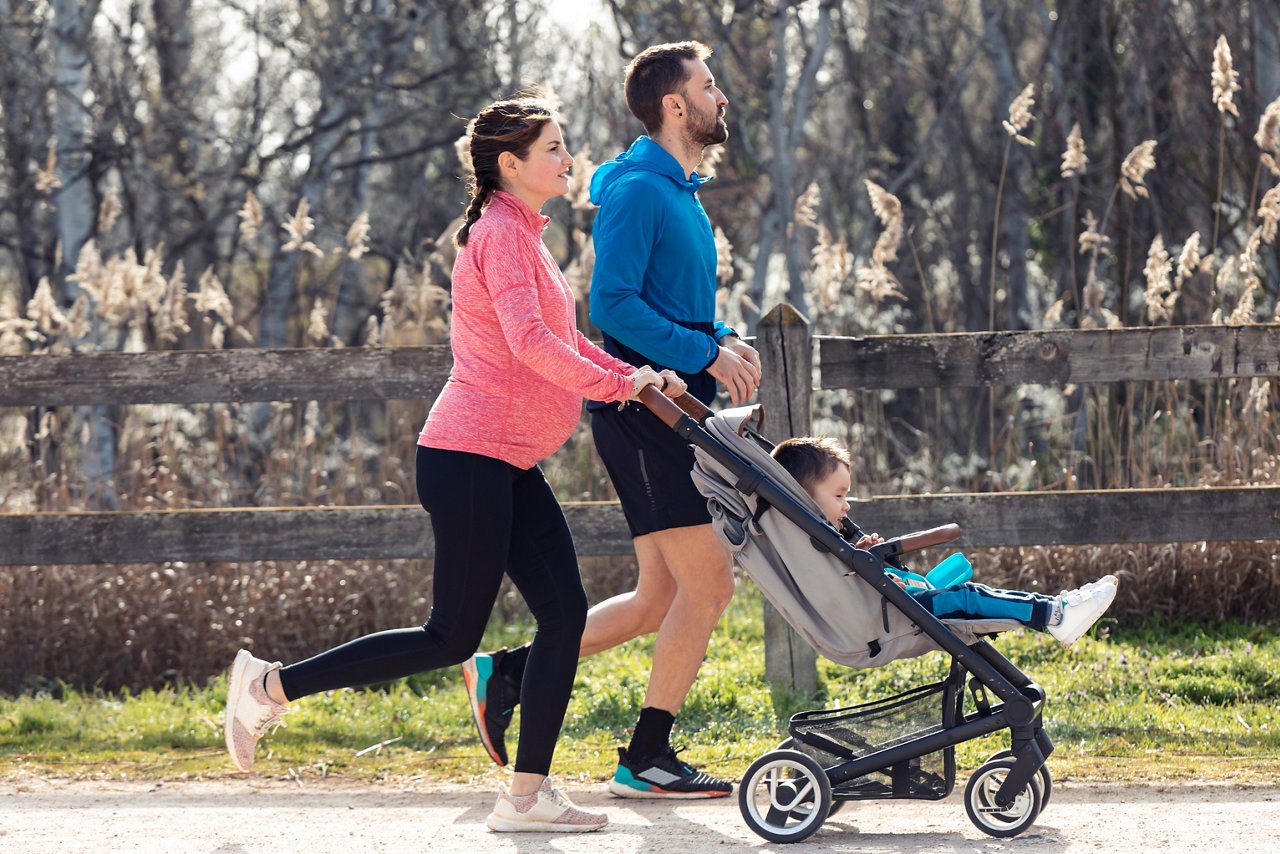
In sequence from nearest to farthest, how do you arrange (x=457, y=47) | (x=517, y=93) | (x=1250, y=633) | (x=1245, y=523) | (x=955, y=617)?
(x=955, y=617)
(x=517, y=93)
(x=1245, y=523)
(x=1250, y=633)
(x=457, y=47)

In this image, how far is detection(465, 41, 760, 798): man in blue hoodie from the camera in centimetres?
431

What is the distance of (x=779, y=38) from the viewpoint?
12.4 meters

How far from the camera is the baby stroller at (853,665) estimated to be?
387cm

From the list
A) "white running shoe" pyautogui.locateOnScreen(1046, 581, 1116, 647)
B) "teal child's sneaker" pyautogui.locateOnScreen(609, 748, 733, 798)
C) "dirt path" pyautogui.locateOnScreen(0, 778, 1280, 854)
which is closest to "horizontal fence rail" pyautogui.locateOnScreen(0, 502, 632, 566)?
"dirt path" pyautogui.locateOnScreen(0, 778, 1280, 854)

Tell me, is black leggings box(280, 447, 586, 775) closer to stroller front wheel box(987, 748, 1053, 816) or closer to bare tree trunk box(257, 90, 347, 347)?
stroller front wheel box(987, 748, 1053, 816)

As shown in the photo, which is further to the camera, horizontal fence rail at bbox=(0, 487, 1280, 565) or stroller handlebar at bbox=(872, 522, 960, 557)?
horizontal fence rail at bbox=(0, 487, 1280, 565)

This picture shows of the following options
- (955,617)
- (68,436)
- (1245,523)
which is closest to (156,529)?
(68,436)

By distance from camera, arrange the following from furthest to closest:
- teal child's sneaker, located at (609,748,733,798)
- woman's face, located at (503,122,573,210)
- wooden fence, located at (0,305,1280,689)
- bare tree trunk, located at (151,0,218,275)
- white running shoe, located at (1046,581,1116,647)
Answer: bare tree trunk, located at (151,0,218,275) → wooden fence, located at (0,305,1280,689) → teal child's sneaker, located at (609,748,733,798) → woman's face, located at (503,122,573,210) → white running shoe, located at (1046,581,1116,647)

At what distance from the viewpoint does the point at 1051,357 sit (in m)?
5.61

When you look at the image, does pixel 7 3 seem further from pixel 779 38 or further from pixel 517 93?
pixel 517 93

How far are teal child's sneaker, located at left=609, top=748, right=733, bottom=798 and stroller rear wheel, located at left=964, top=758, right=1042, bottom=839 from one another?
0.83m

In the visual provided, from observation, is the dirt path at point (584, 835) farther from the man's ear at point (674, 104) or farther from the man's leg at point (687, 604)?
the man's ear at point (674, 104)

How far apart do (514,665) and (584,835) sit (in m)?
0.66

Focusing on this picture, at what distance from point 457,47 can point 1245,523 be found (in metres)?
9.65
